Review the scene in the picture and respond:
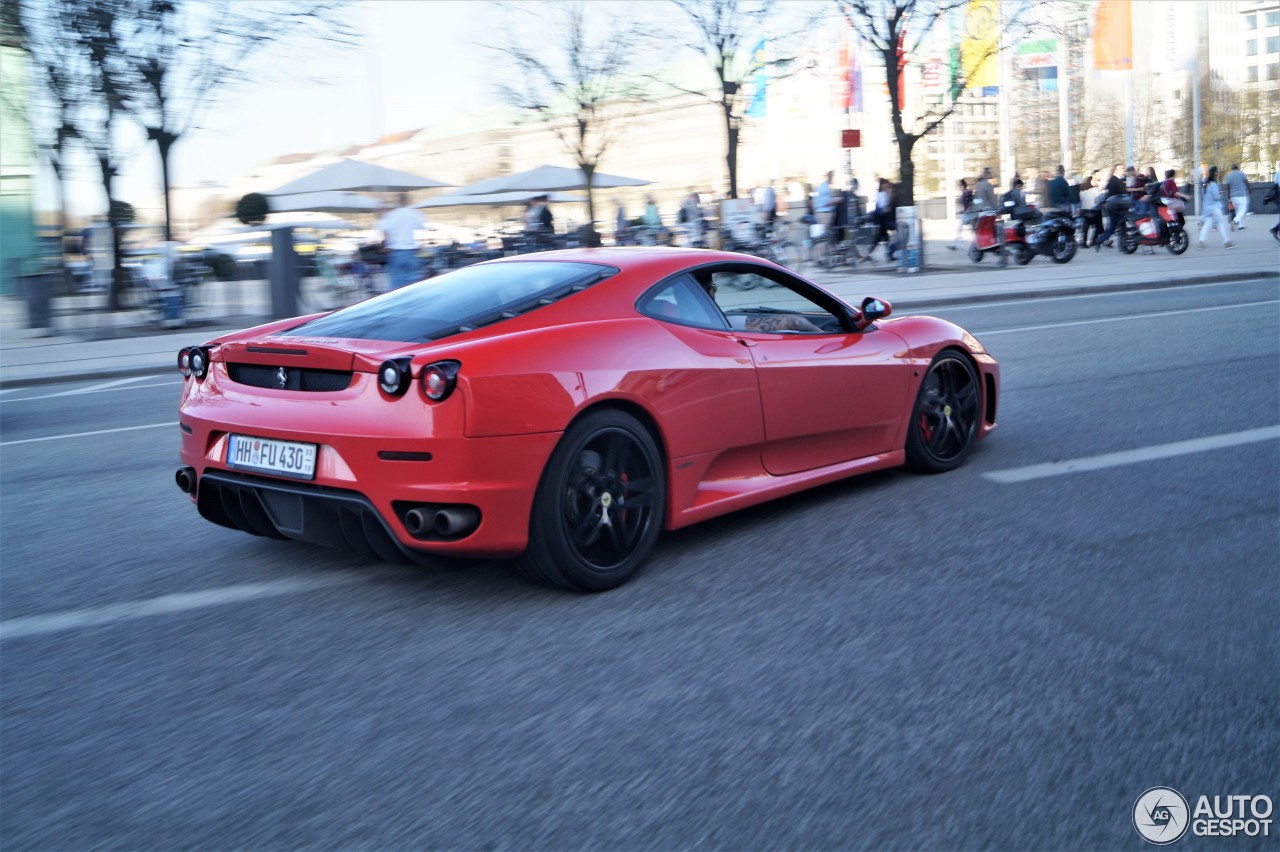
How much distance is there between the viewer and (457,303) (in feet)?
16.3

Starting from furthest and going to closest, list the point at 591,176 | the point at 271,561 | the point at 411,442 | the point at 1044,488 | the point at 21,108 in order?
1. the point at 591,176
2. the point at 21,108
3. the point at 1044,488
4. the point at 271,561
5. the point at 411,442

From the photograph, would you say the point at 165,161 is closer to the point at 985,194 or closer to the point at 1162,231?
the point at 985,194

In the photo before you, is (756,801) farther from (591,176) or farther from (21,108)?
(591,176)

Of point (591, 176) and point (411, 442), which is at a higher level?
point (591, 176)

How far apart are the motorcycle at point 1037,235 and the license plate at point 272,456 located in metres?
21.6

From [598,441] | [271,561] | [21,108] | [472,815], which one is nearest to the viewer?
[472,815]

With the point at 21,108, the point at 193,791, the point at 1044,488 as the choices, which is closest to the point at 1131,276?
the point at 1044,488

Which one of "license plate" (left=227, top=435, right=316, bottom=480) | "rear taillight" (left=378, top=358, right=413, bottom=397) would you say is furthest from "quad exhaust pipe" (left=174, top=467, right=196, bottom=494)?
"rear taillight" (left=378, top=358, right=413, bottom=397)

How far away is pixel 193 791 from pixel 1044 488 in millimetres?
4360

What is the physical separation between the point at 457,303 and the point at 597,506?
1.01 m

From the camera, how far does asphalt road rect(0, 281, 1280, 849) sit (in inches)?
117

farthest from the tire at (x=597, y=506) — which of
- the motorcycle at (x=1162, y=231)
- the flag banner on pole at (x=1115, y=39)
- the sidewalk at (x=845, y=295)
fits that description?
the flag banner on pole at (x=1115, y=39)

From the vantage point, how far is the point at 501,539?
4.29 meters

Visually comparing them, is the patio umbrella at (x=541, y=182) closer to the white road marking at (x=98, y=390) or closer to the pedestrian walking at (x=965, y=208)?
the pedestrian walking at (x=965, y=208)
